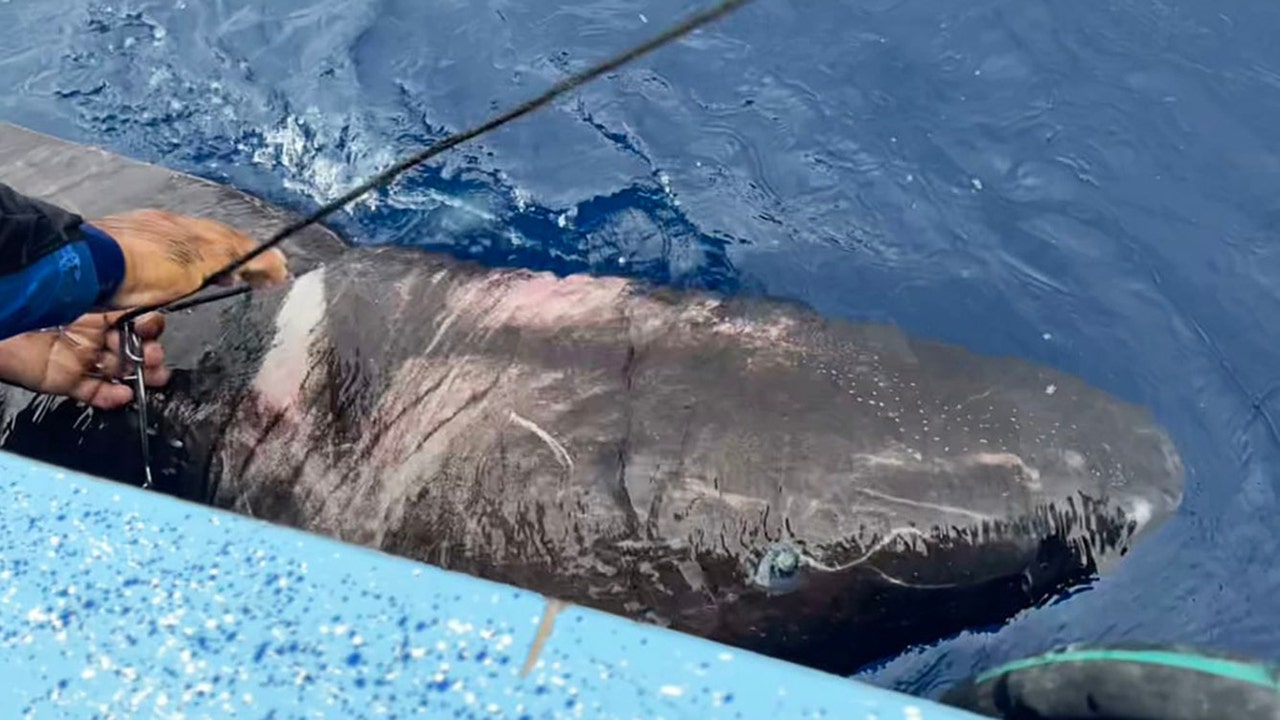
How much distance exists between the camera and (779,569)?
3188mm

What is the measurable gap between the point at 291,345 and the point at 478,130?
148 cm

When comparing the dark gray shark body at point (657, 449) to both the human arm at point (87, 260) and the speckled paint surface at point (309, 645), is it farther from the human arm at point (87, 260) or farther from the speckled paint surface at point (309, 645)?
the speckled paint surface at point (309, 645)

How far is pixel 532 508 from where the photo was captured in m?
3.40

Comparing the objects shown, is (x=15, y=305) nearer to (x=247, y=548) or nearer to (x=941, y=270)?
(x=247, y=548)

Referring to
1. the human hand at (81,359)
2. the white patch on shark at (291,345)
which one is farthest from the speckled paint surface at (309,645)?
the white patch on shark at (291,345)

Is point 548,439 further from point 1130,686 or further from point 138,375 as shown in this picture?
point 1130,686

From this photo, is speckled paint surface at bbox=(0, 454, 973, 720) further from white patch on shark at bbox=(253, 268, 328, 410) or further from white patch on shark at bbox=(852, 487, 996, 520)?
white patch on shark at bbox=(253, 268, 328, 410)

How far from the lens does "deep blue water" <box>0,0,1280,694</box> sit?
167 inches

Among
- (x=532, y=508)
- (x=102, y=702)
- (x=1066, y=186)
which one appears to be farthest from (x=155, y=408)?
(x=1066, y=186)

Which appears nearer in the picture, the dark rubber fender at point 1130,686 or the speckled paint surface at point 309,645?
the speckled paint surface at point 309,645

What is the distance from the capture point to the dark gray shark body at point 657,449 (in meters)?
3.17

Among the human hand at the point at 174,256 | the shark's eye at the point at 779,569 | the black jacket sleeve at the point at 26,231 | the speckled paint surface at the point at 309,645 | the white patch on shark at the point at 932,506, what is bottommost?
the shark's eye at the point at 779,569

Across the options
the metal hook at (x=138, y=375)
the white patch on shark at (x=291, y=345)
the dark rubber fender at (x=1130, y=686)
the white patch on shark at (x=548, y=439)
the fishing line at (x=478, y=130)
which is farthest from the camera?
the white patch on shark at (x=291, y=345)

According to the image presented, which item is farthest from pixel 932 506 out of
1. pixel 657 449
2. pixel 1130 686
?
pixel 657 449
